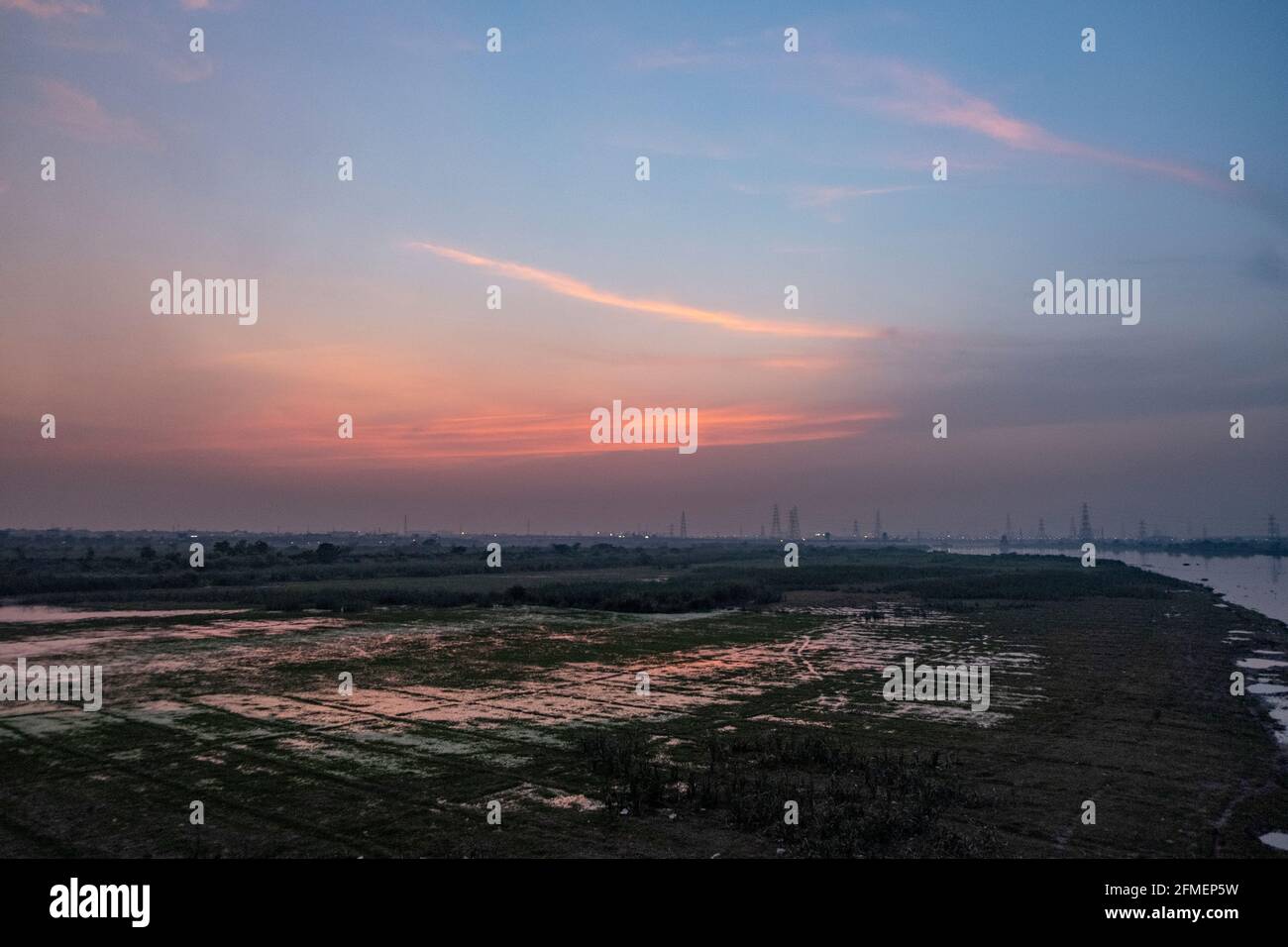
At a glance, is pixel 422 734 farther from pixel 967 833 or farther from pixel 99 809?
pixel 967 833

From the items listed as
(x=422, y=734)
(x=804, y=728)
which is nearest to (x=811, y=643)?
(x=804, y=728)
